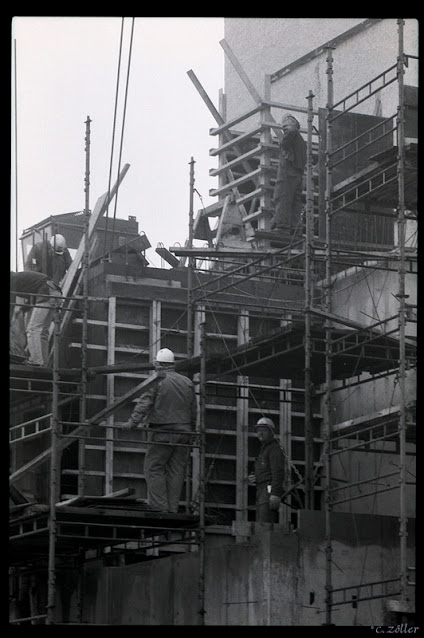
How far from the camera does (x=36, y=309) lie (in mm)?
25016

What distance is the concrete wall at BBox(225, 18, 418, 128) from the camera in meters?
31.2

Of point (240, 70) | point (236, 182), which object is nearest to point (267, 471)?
point (236, 182)

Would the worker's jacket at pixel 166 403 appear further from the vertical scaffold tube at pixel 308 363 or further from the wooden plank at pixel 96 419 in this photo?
the vertical scaffold tube at pixel 308 363

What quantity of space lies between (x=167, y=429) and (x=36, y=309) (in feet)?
12.3

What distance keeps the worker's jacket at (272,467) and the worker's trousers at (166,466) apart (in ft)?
4.83

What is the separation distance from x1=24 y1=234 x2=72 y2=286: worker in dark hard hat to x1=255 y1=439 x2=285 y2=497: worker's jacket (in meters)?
Result: 4.76

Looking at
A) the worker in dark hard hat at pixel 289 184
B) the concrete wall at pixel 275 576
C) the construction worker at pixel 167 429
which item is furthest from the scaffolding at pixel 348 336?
the construction worker at pixel 167 429

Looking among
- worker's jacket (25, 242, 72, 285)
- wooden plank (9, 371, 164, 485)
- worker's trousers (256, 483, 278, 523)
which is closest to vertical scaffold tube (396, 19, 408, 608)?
worker's trousers (256, 483, 278, 523)

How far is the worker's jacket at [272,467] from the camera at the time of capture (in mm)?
23297

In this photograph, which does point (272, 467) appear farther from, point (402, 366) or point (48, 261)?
point (48, 261)
